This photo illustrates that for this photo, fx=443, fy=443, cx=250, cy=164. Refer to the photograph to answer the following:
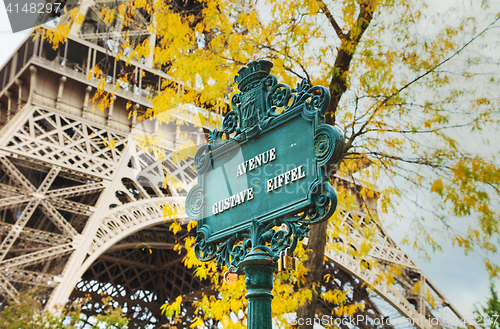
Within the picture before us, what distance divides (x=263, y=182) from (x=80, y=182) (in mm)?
15876

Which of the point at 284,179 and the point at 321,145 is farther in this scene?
the point at 284,179

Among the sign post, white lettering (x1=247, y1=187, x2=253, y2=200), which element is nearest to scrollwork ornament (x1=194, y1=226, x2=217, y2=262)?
the sign post

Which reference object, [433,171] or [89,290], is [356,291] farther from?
[433,171]

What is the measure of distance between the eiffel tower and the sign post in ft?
16.6

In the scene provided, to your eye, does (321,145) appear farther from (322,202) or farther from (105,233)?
(105,233)

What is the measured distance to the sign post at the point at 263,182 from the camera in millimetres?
3068

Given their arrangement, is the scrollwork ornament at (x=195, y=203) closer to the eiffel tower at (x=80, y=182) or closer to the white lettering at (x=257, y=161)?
the white lettering at (x=257, y=161)

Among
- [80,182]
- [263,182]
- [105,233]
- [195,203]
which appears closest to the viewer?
[263,182]

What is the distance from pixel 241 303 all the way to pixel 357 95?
3.98 m

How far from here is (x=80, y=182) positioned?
17.7 meters

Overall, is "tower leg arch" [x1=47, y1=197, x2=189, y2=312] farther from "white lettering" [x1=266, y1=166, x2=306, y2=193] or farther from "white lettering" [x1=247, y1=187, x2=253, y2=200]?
"white lettering" [x1=266, y1=166, x2=306, y2=193]

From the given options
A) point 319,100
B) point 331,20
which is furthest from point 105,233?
point 319,100

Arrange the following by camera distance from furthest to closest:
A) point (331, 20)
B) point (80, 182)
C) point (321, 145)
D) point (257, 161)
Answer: point (80, 182) < point (331, 20) < point (257, 161) < point (321, 145)

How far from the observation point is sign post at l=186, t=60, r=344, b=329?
3068 mm
